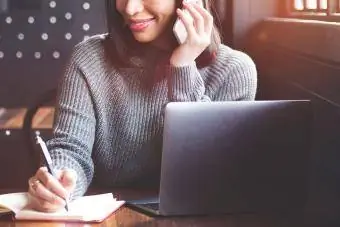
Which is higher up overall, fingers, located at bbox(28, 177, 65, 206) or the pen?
the pen

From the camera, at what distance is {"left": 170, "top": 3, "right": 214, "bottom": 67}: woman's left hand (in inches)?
53.2

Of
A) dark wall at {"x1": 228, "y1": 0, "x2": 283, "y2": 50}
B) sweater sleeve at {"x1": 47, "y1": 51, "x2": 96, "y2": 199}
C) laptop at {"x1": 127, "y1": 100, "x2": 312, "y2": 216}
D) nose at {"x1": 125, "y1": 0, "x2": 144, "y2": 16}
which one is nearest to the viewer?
laptop at {"x1": 127, "y1": 100, "x2": 312, "y2": 216}

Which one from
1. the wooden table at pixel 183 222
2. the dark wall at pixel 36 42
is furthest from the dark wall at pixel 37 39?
the wooden table at pixel 183 222

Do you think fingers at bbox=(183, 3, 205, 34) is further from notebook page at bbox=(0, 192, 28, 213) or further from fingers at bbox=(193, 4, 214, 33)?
notebook page at bbox=(0, 192, 28, 213)

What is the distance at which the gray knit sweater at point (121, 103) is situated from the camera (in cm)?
137

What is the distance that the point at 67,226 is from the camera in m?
1.00

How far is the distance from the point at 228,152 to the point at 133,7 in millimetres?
508

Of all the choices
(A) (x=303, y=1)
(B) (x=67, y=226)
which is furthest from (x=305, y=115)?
(A) (x=303, y=1)

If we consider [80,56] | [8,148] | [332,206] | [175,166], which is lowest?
[8,148]

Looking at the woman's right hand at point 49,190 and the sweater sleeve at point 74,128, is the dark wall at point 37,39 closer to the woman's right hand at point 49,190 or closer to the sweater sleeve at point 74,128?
the sweater sleeve at point 74,128

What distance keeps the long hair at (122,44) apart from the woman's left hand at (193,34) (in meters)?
0.11

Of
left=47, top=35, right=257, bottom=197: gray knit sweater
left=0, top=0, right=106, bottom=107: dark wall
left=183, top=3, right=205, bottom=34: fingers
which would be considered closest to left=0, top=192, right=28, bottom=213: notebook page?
left=47, top=35, right=257, bottom=197: gray knit sweater

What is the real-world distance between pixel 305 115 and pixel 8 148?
63.0 inches

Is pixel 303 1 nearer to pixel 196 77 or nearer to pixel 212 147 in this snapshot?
pixel 196 77
